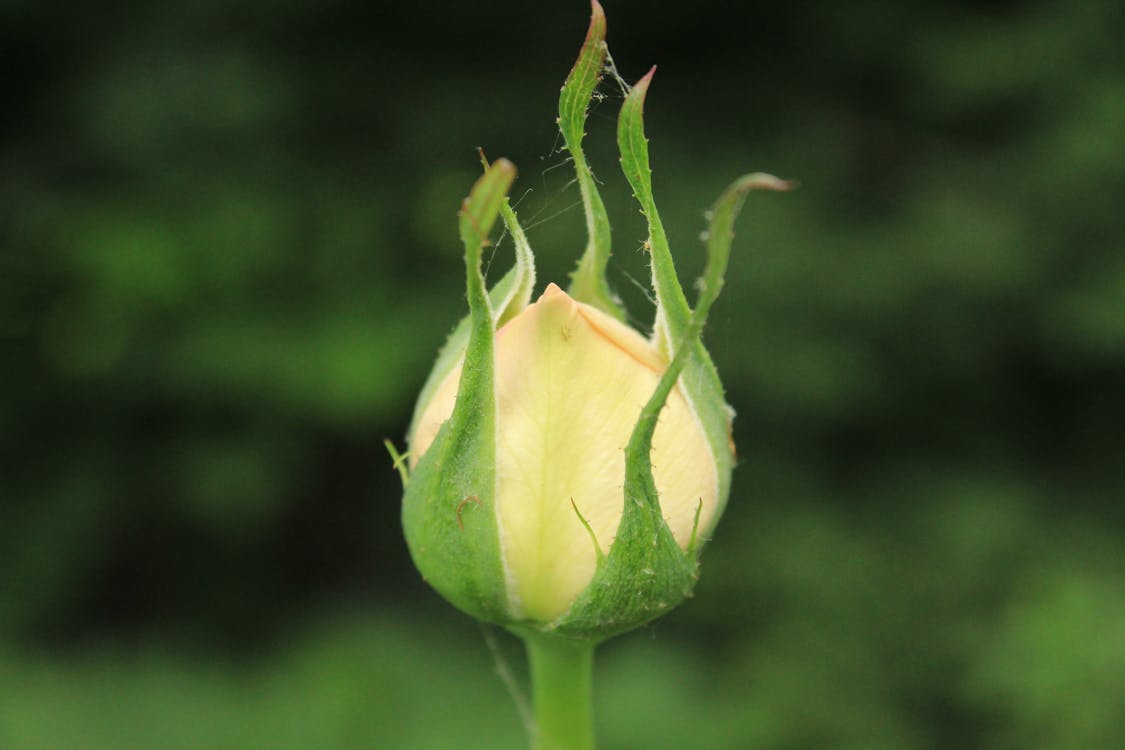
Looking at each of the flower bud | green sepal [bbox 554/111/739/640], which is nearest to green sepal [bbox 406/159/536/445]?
the flower bud

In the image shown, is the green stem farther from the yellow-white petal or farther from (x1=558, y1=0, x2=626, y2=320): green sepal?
(x1=558, y1=0, x2=626, y2=320): green sepal

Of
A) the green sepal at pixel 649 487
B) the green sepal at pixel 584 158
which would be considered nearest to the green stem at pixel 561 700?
the green sepal at pixel 649 487

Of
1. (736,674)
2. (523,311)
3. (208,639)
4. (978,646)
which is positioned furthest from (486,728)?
(523,311)

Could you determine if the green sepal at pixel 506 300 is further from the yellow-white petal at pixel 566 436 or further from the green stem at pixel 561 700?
the green stem at pixel 561 700

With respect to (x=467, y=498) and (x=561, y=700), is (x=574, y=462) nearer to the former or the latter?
(x=467, y=498)

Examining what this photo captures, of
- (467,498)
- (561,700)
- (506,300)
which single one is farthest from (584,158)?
(561,700)
